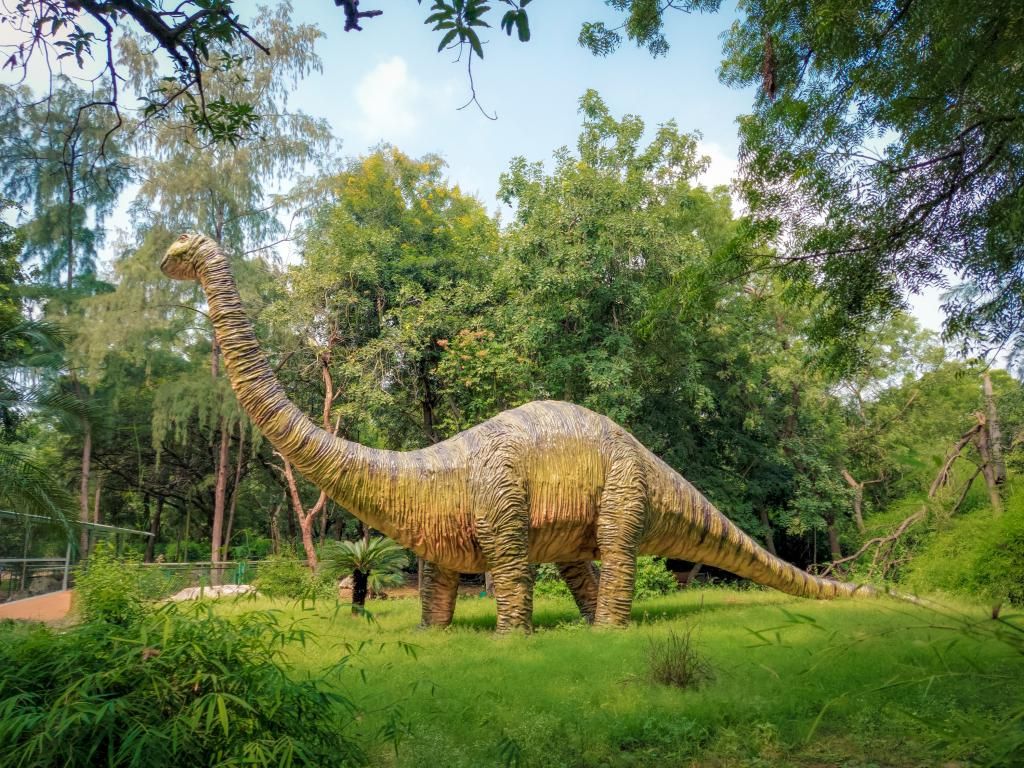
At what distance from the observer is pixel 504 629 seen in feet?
24.0

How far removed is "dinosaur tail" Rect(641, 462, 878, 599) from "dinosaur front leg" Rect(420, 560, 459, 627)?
2.11m

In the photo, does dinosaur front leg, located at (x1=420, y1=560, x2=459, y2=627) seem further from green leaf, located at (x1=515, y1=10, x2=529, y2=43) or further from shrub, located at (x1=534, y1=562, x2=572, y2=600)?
green leaf, located at (x1=515, y1=10, x2=529, y2=43)

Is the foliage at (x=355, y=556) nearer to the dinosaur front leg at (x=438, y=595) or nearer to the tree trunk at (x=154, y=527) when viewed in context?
the dinosaur front leg at (x=438, y=595)

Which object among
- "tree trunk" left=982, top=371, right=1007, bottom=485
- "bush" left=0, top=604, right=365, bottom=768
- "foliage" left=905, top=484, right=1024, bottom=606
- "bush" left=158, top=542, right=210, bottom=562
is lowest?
"bush" left=158, top=542, right=210, bottom=562

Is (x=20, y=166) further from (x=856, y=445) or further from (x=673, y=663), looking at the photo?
(x=856, y=445)

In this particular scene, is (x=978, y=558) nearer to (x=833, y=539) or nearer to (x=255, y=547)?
(x=833, y=539)

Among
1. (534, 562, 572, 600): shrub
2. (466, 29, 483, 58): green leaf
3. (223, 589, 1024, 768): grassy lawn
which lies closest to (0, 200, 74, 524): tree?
(223, 589, 1024, 768): grassy lawn

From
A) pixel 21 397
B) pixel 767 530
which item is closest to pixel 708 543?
pixel 767 530

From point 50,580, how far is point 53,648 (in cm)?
1097

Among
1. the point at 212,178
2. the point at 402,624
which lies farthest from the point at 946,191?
the point at 212,178

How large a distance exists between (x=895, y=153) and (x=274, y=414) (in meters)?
5.11

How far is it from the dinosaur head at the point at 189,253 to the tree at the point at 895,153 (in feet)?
14.5

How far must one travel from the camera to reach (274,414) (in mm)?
6656

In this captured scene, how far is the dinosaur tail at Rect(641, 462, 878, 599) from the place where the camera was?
326 inches
